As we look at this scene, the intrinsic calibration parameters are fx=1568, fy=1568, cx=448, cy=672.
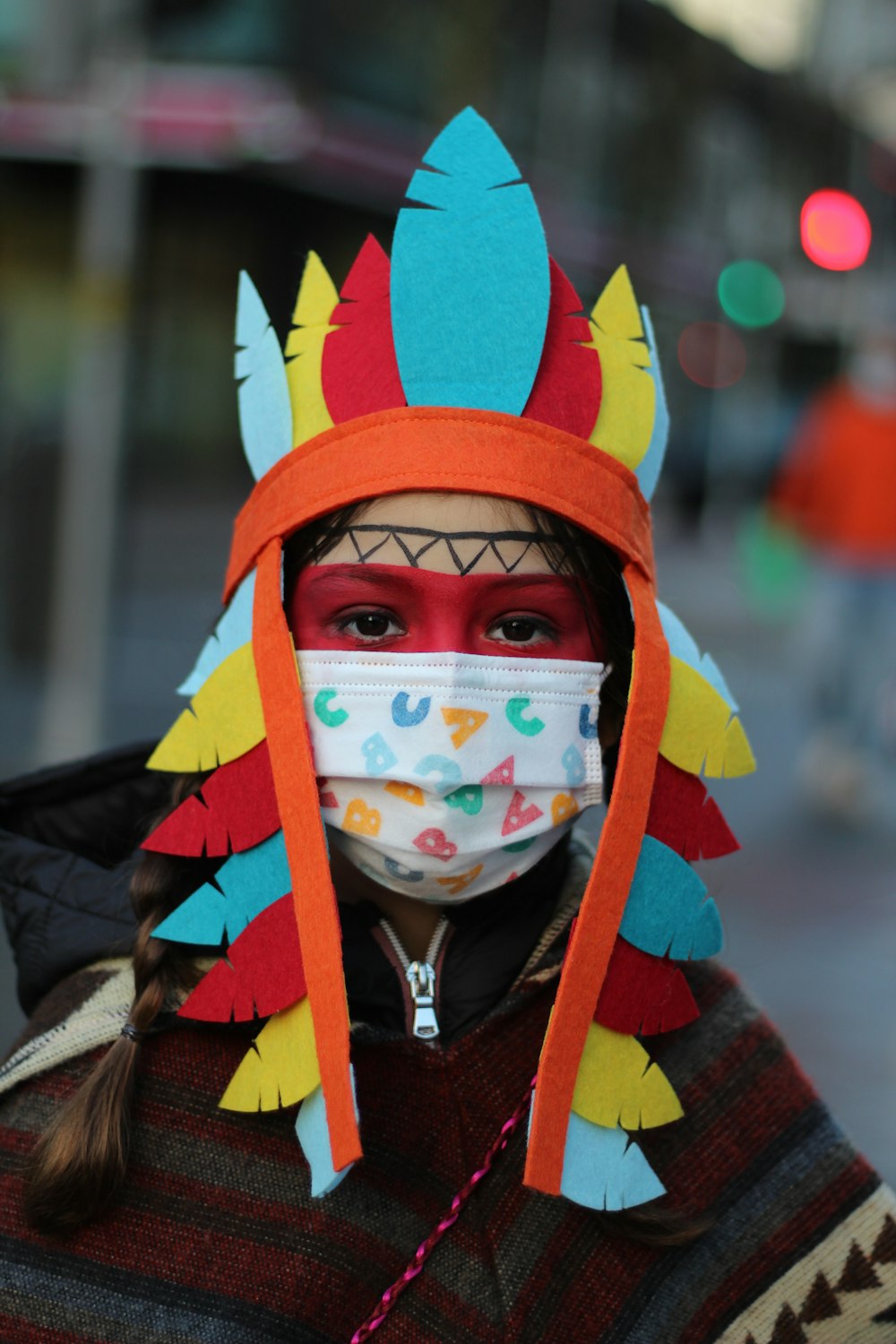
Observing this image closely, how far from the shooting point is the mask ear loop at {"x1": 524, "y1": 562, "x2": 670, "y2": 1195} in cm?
179

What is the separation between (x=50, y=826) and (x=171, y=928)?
45cm

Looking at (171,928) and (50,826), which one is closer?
(171,928)

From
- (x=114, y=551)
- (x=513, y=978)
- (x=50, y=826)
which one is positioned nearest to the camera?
(x=513, y=978)

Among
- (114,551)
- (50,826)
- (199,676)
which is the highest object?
(199,676)

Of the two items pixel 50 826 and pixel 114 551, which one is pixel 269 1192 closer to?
pixel 50 826

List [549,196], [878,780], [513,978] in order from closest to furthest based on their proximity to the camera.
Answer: [513,978] → [878,780] → [549,196]

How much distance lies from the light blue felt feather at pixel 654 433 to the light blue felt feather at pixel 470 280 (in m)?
0.19

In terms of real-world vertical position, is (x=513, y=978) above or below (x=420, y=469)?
below

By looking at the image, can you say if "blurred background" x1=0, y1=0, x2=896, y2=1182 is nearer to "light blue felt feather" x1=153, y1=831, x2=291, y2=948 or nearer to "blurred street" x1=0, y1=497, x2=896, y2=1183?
"blurred street" x1=0, y1=497, x2=896, y2=1183

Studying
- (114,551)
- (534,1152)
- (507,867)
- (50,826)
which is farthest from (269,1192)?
(114,551)

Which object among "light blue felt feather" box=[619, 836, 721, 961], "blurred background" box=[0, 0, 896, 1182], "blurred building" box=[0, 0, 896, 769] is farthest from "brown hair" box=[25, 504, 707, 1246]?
"blurred building" box=[0, 0, 896, 769]

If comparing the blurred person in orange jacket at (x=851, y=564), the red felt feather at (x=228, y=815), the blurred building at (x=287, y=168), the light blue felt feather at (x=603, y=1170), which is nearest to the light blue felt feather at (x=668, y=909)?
the light blue felt feather at (x=603, y=1170)

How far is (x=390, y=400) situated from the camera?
6.27 feet

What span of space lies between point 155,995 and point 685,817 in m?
0.68
